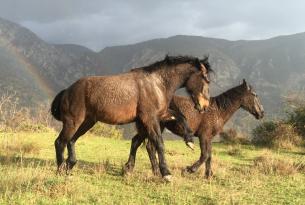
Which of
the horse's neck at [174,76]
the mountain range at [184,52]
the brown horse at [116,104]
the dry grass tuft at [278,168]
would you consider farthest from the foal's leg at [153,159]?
the mountain range at [184,52]

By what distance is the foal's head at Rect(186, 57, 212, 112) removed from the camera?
1137cm

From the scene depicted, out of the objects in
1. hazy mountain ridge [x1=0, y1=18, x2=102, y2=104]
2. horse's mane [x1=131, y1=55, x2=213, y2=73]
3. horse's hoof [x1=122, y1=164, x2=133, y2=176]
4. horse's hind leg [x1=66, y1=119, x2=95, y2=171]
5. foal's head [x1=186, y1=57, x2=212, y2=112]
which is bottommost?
horse's hoof [x1=122, y1=164, x2=133, y2=176]

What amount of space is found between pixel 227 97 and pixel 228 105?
0.28m

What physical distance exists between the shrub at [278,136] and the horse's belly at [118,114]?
1446cm

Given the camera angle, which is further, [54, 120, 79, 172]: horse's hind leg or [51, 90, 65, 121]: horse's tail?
[51, 90, 65, 121]: horse's tail

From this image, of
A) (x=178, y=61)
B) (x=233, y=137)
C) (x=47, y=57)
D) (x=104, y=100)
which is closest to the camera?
(x=104, y=100)

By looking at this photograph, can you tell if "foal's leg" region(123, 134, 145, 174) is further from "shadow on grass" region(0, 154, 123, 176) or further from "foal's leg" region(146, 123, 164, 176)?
"foal's leg" region(146, 123, 164, 176)

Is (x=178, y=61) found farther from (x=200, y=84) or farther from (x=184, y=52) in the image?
(x=184, y=52)

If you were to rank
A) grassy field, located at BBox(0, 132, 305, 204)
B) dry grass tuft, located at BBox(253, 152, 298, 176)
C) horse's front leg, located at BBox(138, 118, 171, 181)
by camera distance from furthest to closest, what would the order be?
dry grass tuft, located at BBox(253, 152, 298, 176) < horse's front leg, located at BBox(138, 118, 171, 181) < grassy field, located at BBox(0, 132, 305, 204)

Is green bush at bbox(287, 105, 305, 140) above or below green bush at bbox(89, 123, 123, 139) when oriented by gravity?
above

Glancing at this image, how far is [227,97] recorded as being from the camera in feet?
44.2

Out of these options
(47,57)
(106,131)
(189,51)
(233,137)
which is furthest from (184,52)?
(233,137)

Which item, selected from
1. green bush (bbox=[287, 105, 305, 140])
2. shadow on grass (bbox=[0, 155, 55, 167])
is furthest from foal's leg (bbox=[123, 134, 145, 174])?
green bush (bbox=[287, 105, 305, 140])

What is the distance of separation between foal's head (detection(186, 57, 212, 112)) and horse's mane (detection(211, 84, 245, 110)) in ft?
5.47
